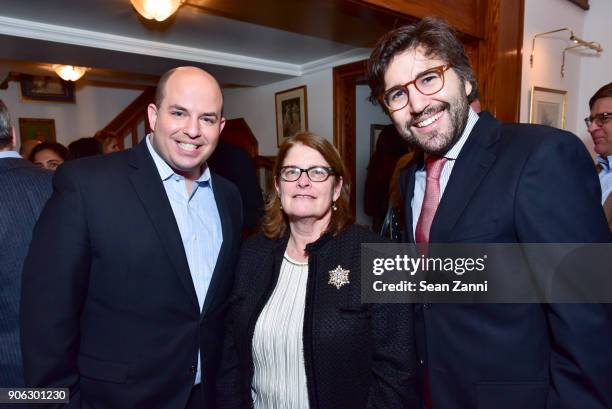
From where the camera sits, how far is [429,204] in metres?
1.39

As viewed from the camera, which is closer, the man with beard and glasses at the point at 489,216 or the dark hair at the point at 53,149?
the man with beard and glasses at the point at 489,216

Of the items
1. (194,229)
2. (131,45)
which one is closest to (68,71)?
(131,45)

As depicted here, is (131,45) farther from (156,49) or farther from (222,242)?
(222,242)

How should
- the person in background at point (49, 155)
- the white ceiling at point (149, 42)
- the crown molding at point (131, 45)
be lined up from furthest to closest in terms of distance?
the crown molding at point (131, 45) < the white ceiling at point (149, 42) < the person in background at point (49, 155)

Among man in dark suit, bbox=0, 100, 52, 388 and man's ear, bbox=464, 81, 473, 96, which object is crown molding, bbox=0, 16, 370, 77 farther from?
man's ear, bbox=464, 81, 473, 96

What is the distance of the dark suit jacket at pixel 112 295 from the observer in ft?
4.29

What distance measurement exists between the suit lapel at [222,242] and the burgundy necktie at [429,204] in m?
0.74

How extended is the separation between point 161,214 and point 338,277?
672mm

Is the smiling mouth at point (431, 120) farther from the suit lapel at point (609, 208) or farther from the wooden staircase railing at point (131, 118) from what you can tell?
the wooden staircase railing at point (131, 118)

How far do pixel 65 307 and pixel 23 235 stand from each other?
0.40m

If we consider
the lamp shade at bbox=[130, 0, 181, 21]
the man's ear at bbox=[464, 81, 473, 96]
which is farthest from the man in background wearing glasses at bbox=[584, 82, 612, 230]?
the lamp shade at bbox=[130, 0, 181, 21]

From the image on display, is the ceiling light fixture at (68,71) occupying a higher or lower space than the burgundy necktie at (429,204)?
higher

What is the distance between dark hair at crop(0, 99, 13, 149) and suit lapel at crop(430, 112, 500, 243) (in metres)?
1.64

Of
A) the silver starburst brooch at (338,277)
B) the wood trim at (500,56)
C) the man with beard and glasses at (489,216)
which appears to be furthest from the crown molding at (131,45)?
the silver starburst brooch at (338,277)
